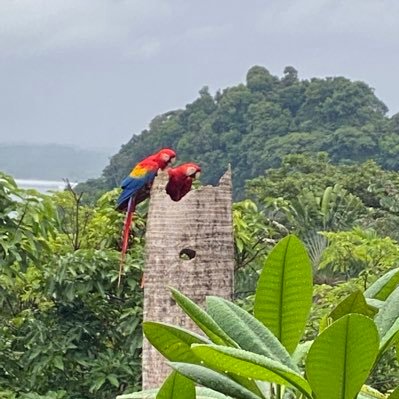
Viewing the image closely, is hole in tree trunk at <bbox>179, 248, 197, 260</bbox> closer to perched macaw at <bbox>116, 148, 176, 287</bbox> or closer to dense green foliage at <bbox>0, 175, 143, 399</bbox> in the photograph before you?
perched macaw at <bbox>116, 148, 176, 287</bbox>

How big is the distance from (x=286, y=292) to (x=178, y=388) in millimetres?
122

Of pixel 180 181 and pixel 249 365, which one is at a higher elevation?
pixel 180 181

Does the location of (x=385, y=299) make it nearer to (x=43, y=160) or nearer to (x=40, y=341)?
(x=40, y=341)

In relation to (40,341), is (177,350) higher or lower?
higher

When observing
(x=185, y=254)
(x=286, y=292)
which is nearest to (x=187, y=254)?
(x=185, y=254)

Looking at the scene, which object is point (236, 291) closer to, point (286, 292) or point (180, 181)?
point (180, 181)

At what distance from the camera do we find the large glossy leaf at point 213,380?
2.07 ft

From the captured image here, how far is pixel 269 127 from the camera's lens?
19.0m

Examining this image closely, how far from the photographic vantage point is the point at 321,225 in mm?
6957

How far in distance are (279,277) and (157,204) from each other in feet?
3.39

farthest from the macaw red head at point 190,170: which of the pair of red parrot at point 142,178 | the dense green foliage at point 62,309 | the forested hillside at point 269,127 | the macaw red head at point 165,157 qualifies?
the forested hillside at point 269,127

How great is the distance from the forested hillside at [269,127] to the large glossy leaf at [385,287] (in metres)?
14.9

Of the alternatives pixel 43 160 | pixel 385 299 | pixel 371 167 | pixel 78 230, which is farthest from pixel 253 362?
pixel 43 160

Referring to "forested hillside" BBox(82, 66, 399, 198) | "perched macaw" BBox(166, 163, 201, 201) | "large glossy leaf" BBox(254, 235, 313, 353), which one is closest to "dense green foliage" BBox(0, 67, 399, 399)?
"large glossy leaf" BBox(254, 235, 313, 353)
